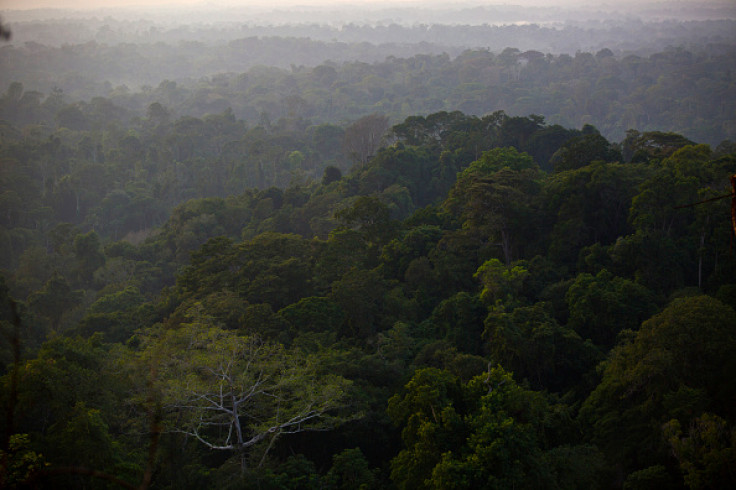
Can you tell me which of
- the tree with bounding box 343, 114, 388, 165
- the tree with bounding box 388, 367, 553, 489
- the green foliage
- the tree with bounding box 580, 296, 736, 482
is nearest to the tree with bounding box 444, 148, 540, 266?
the green foliage

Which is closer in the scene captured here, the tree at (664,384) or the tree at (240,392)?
the tree at (664,384)

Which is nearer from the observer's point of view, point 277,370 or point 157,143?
point 277,370

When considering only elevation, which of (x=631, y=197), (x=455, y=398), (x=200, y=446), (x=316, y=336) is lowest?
(x=200, y=446)

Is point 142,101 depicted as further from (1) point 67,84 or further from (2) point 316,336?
(2) point 316,336

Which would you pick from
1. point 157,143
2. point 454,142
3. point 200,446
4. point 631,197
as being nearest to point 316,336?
point 200,446

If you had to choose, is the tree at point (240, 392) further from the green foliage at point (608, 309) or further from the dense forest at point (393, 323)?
the green foliage at point (608, 309)

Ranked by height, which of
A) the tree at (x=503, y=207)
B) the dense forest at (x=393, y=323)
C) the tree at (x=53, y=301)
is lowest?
the tree at (x=53, y=301)

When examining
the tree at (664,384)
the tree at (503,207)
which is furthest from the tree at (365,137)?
the tree at (664,384)
